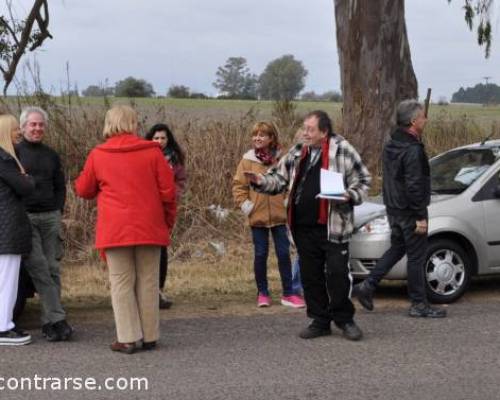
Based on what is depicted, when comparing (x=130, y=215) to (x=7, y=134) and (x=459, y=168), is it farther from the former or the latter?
(x=459, y=168)

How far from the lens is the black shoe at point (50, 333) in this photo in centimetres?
716

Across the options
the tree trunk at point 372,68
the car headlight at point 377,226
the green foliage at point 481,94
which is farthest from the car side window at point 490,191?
the green foliage at point 481,94

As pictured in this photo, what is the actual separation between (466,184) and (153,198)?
12.9 ft

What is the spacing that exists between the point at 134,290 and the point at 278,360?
127 cm

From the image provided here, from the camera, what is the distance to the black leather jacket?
7859 mm

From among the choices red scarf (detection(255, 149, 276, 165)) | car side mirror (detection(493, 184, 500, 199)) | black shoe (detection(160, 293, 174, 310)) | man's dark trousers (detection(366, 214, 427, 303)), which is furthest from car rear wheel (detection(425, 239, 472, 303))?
black shoe (detection(160, 293, 174, 310))

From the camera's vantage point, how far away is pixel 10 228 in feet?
22.7

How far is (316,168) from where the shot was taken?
7.11 metres

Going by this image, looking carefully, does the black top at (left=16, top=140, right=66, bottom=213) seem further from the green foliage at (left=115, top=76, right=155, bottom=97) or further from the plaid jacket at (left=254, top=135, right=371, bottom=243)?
the green foliage at (left=115, top=76, right=155, bottom=97)

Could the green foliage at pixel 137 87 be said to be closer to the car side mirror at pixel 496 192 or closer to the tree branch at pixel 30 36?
the tree branch at pixel 30 36

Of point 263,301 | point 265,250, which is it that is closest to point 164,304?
point 263,301

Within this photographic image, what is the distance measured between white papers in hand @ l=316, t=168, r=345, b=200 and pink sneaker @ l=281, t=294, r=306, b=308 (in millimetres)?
1916

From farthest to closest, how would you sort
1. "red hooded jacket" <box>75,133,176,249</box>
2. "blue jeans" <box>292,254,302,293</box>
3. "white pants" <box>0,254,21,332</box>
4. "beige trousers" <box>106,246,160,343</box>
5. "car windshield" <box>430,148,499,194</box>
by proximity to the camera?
"car windshield" <box>430,148,499,194</box> < "blue jeans" <box>292,254,302,293</box> < "white pants" <box>0,254,21,332</box> < "beige trousers" <box>106,246,160,343</box> < "red hooded jacket" <box>75,133,176,249</box>

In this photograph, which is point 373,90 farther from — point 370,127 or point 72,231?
point 72,231
